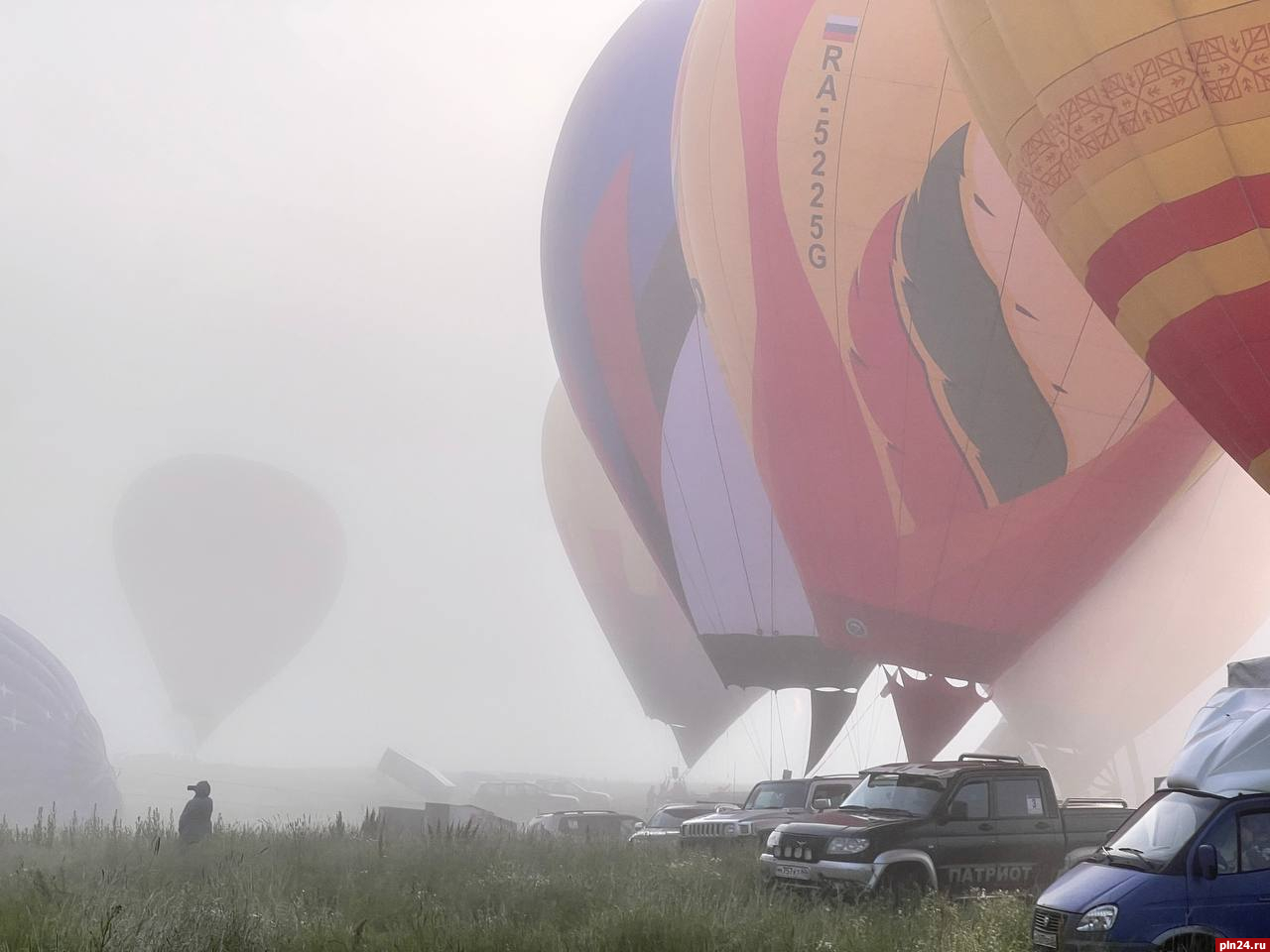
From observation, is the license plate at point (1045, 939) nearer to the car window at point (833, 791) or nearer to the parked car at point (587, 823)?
the car window at point (833, 791)

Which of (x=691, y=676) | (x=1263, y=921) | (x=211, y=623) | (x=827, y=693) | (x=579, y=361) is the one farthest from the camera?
(x=211, y=623)

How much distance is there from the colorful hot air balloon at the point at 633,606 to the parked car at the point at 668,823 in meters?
20.4

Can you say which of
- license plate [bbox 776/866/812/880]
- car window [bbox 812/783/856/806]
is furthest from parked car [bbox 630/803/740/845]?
license plate [bbox 776/866/812/880]

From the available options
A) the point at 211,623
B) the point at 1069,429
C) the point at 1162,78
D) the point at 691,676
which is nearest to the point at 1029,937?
the point at 1162,78

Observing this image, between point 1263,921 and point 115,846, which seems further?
point 115,846

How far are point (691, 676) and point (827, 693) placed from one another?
1538 centimetres

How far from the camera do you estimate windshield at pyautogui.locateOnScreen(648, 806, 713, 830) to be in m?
20.7

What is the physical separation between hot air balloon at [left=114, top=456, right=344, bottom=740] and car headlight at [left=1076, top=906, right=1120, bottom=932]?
7445cm

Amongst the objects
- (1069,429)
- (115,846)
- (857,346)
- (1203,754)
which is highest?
(857,346)

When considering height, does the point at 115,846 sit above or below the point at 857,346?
below

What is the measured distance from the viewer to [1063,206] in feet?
52.3

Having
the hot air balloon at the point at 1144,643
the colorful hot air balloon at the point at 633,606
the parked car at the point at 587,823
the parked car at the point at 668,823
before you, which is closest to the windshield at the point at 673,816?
the parked car at the point at 668,823

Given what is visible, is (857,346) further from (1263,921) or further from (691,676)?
(691,676)

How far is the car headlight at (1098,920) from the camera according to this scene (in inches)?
322
